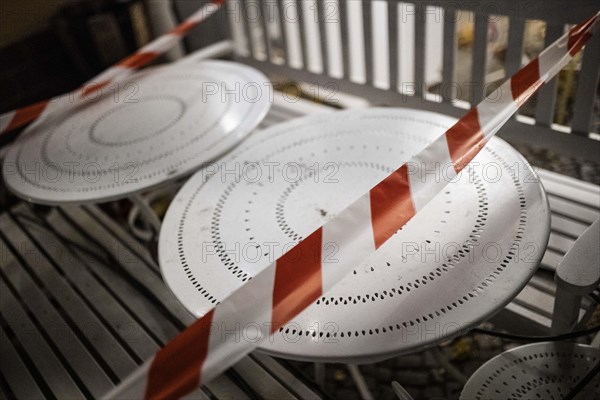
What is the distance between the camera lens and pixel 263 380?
1619 mm

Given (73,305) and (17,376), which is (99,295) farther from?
(17,376)

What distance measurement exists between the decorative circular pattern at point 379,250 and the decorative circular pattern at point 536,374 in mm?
362

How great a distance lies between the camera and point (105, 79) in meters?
2.44

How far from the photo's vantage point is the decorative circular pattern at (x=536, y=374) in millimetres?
1351

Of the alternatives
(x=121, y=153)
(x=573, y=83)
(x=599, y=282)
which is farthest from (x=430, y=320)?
(x=573, y=83)

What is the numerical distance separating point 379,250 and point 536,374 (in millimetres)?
545

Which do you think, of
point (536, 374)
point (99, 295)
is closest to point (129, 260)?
point (99, 295)

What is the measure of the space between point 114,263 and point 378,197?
133 centimetres

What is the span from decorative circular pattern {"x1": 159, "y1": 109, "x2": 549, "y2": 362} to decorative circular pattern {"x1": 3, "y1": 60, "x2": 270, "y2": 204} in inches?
4.9

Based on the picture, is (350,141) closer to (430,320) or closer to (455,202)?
(455,202)

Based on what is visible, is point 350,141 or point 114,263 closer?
point 350,141

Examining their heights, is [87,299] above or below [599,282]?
below

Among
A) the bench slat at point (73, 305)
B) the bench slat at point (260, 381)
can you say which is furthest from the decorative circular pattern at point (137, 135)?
the bench slat at point (260, 381)

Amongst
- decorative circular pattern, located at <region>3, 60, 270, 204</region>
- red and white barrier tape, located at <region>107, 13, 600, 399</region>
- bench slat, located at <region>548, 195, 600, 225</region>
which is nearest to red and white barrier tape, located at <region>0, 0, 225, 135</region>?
decorative circular pattern, located at <region>3, 60, 270, 204</region>
